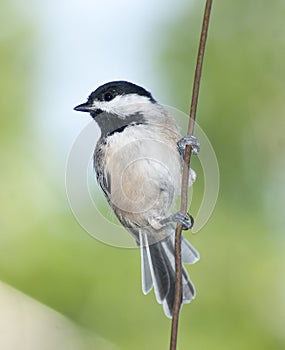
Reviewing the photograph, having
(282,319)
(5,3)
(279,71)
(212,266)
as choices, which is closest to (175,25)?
(279,71)

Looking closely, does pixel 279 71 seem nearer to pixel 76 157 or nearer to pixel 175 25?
pixel 175 25

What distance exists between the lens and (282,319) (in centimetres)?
271

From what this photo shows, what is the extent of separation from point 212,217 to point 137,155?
813mm

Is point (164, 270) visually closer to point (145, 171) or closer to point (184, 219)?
point (145, 171)

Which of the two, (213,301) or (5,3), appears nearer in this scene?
(213,301)

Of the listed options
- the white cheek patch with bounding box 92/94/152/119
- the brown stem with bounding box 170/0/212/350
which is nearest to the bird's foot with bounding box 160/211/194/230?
the brown stem with bounding box 170/0/212/350

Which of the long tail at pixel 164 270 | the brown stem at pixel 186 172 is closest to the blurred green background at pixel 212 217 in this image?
the long tail at pixel 164 270

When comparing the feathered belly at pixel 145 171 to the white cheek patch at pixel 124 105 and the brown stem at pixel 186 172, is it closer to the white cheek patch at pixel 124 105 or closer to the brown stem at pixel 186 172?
the white cheek patch at pixel 124 105

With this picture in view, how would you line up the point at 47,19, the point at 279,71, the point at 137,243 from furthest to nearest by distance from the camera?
the point at 47,19 → the point at 279,71 → the point at 137,243

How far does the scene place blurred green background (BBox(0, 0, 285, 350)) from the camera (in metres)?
2.70

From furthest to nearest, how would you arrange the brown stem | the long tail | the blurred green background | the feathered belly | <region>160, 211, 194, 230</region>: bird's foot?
the blurred green background
the long tail
the feathered belly
<region>160, 211, 194, 230</region>: bird's foot
the brown stem

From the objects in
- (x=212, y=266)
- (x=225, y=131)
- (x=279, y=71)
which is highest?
(x=279, y=71)

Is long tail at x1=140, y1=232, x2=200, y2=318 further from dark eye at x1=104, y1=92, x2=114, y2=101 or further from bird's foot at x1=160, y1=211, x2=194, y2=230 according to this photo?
dark eye at x1=104, y1=92, x2=114, y2=101

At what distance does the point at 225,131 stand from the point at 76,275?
2.62ft
